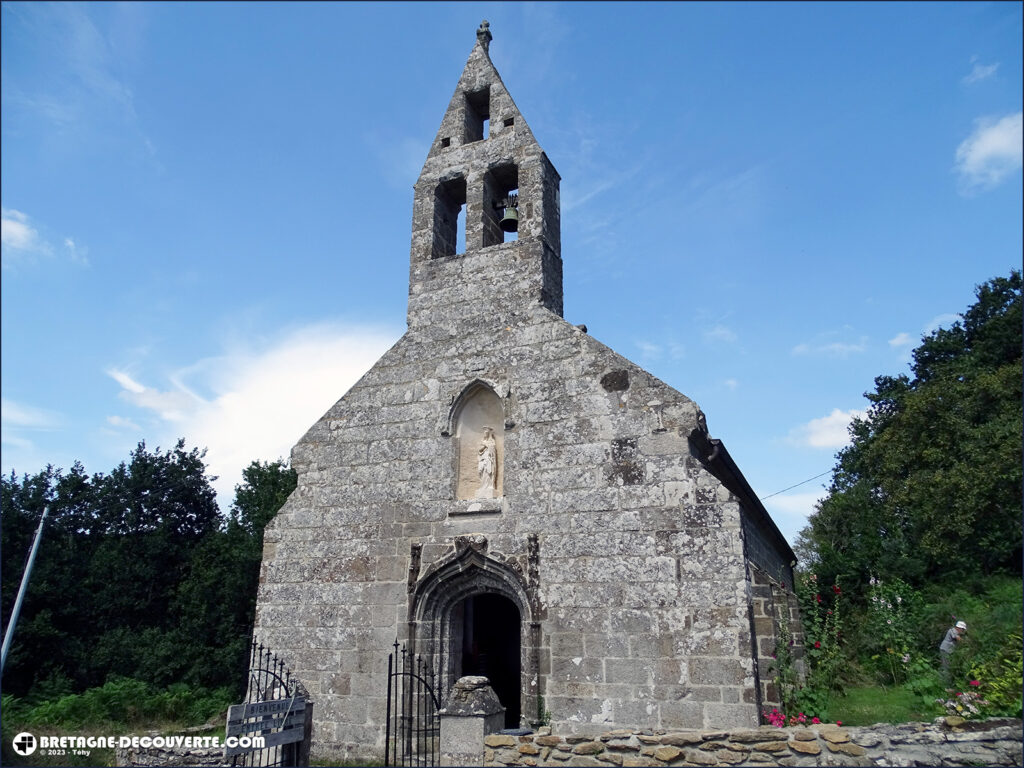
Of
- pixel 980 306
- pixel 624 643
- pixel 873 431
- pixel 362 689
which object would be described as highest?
pixel 980 306

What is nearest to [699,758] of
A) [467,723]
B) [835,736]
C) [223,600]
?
[835,736]

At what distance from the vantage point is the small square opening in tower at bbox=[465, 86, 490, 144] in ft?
44.8

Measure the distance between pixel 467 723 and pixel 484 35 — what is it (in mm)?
12698

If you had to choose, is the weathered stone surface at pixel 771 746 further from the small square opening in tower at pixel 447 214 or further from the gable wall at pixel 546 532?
the small square opening in tower at pixel 447 214

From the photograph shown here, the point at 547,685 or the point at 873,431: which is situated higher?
the point at 873,431

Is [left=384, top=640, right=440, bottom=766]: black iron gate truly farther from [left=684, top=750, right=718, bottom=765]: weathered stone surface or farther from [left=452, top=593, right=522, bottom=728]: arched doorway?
[left=684, top=750, right=718, bottom=765]: weathered stone surface

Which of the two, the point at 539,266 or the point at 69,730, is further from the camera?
the point at 69,730

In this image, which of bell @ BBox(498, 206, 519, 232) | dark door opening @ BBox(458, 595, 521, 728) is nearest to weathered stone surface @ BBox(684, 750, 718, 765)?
dark door opening @ BBox(458, 595, 521, 728)

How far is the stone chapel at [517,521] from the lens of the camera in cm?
860

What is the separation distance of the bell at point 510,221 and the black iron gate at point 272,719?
25.5ft

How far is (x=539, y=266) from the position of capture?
37.2 feet

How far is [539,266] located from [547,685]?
20.0 feet

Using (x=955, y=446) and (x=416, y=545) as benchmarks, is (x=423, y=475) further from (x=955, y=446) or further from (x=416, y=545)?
(x=955, y=446)

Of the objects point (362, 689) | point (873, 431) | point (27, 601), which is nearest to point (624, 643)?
point (362, 689)
